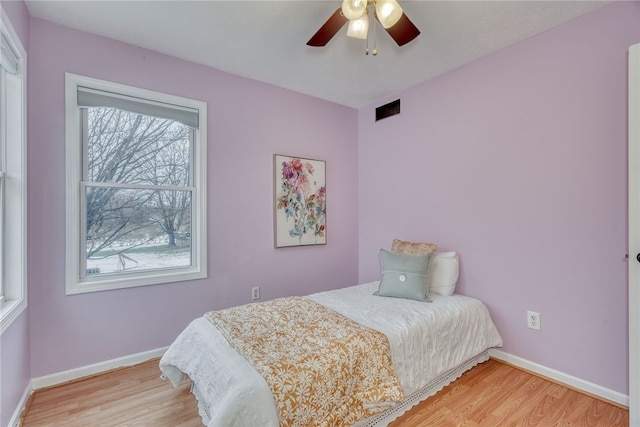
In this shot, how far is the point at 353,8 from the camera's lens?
1.58m

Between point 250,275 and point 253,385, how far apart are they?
5.76ft

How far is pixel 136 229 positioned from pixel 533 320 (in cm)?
327

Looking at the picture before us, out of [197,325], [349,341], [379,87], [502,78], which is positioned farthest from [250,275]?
[502,78]

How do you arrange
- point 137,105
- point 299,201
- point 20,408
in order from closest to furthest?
point 20,408 → point 137,105 → point 299,201

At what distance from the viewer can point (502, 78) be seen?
8.00 feet

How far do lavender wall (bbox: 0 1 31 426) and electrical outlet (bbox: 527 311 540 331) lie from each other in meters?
3.37

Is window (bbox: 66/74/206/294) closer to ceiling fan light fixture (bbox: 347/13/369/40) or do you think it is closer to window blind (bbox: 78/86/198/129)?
window blind (bbox: 78/86/198/129)

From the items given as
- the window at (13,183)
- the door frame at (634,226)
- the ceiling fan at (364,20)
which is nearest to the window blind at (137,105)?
the window at (13,183)

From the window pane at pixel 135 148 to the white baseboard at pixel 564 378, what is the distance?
312cm

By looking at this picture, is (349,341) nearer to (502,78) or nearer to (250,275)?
(250,275)

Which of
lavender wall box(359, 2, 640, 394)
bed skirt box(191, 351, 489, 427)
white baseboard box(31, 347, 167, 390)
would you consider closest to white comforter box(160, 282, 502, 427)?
bed skirt box(191, 351, 489, 427)

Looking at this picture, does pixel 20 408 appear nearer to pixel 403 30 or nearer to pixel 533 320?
pixel 403 30

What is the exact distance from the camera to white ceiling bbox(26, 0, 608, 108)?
195cm

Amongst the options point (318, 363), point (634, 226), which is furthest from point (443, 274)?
point (318, 363)
